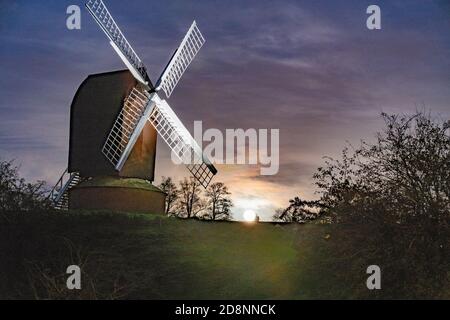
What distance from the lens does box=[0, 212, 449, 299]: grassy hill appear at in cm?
1366

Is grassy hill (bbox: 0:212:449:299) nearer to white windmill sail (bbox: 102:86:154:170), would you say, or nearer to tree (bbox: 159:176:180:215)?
white windmill sail (bbox: 102:86:154:170)

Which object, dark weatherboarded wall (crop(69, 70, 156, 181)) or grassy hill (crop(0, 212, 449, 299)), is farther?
dark weatherboarded wall (crop(69, 70, 156, 181))

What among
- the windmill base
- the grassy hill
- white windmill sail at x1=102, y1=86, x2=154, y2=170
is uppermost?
white windmill sail at x1=102, y1=86, x2=154, y2=170

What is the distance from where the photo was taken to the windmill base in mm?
24781

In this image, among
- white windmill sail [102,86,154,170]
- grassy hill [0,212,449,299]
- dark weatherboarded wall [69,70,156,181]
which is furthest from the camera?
dark weatherboarded wall [69,70,156,181]

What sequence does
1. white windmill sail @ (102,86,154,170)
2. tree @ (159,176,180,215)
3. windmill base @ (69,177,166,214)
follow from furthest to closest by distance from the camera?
tree @ (159,176,180,215) → windmill base @ (69,177,166,214) → white windmill sail @ (102,86,154,170)

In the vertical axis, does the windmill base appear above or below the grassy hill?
above

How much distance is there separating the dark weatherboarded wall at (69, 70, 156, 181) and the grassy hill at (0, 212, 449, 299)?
426 cm

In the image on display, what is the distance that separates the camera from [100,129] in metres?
25.7

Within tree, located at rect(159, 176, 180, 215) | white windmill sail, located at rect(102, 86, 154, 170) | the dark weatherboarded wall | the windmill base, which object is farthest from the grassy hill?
tree, located at rect(159, 176, 180, 215)

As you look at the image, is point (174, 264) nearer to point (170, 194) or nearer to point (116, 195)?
point (116, 195)

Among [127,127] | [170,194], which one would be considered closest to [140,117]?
[127,127]
